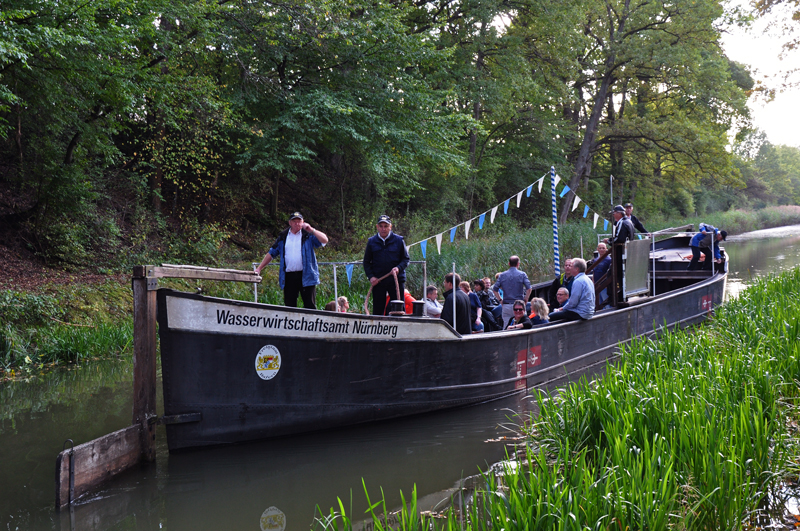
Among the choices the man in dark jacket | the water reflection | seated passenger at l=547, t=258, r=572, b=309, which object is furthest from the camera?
the water reflection

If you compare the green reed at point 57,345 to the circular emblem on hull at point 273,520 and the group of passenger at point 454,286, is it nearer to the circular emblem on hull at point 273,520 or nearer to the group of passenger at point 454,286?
the group of passenger at point 454,286

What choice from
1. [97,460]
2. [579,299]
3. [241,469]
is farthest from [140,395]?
[579,299]

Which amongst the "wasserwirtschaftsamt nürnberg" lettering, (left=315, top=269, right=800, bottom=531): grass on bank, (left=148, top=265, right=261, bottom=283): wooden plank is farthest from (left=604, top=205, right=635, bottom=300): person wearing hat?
(left=148, top=265, right=261, bottom=283): wooden plank

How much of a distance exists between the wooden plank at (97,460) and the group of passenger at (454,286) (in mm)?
2045

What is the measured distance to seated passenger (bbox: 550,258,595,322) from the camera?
8039 mm

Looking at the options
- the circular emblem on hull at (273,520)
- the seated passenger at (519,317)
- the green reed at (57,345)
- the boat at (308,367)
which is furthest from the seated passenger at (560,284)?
the green reed at (57,345)

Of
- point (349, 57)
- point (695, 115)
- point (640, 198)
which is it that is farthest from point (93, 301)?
point (640, 198)

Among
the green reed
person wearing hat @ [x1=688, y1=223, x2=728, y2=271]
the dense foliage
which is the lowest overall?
the green reed

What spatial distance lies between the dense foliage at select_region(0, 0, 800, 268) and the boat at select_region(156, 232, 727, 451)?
460 cm

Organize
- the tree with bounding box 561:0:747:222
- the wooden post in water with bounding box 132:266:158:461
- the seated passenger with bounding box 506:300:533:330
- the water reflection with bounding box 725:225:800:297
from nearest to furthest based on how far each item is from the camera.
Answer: the wooden post in water with bounding box 132:266:158:461
the seated passenger with bounding box 506:300:533:330
the water reflection with bounding box 725:225:800:297
the tree with bounding box 561:0:747:222

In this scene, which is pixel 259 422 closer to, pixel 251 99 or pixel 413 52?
pixel 251 99

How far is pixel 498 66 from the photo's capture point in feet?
69.2

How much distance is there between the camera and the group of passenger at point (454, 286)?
679 centimetres

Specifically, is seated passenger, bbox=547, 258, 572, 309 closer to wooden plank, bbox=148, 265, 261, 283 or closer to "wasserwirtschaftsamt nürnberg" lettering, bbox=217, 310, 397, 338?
"wasserwirtschaftsamt nürnberg" lettering, bbox=217, 310, 397, 338
